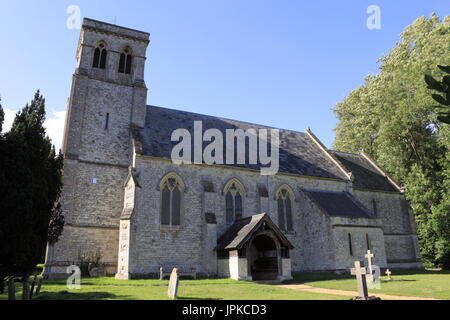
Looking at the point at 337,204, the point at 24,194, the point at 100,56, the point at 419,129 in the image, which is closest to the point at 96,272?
the point at 24,194

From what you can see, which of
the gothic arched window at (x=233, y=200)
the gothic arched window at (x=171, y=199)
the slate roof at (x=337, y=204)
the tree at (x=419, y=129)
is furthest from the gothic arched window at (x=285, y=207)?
the tree at (x=419, y=129)

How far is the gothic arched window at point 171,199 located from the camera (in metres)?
23.2

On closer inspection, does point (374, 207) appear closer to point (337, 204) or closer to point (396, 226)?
point (396, 226)

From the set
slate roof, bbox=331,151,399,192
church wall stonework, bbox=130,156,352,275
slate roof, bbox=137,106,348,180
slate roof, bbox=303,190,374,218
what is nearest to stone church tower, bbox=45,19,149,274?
slate roof, bbox=137,106,348,180

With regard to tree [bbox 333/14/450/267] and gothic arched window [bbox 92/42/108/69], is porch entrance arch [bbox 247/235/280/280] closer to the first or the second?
tree [bbox 333/14/450/267]

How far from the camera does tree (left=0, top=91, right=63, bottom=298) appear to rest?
10812mm

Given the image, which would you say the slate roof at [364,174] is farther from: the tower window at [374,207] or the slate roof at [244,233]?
the slate roof at [244,233]

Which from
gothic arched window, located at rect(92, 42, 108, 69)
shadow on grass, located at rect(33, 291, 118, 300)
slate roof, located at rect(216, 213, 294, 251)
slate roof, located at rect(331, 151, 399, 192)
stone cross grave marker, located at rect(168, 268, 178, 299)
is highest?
gothic arched window, located at rect(92, 42, 108, 69)

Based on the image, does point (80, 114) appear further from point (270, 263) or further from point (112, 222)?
point (270, 263)

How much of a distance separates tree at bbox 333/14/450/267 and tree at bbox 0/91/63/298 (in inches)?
1093

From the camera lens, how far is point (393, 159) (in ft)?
112

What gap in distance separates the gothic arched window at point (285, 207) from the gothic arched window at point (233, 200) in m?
3.19
